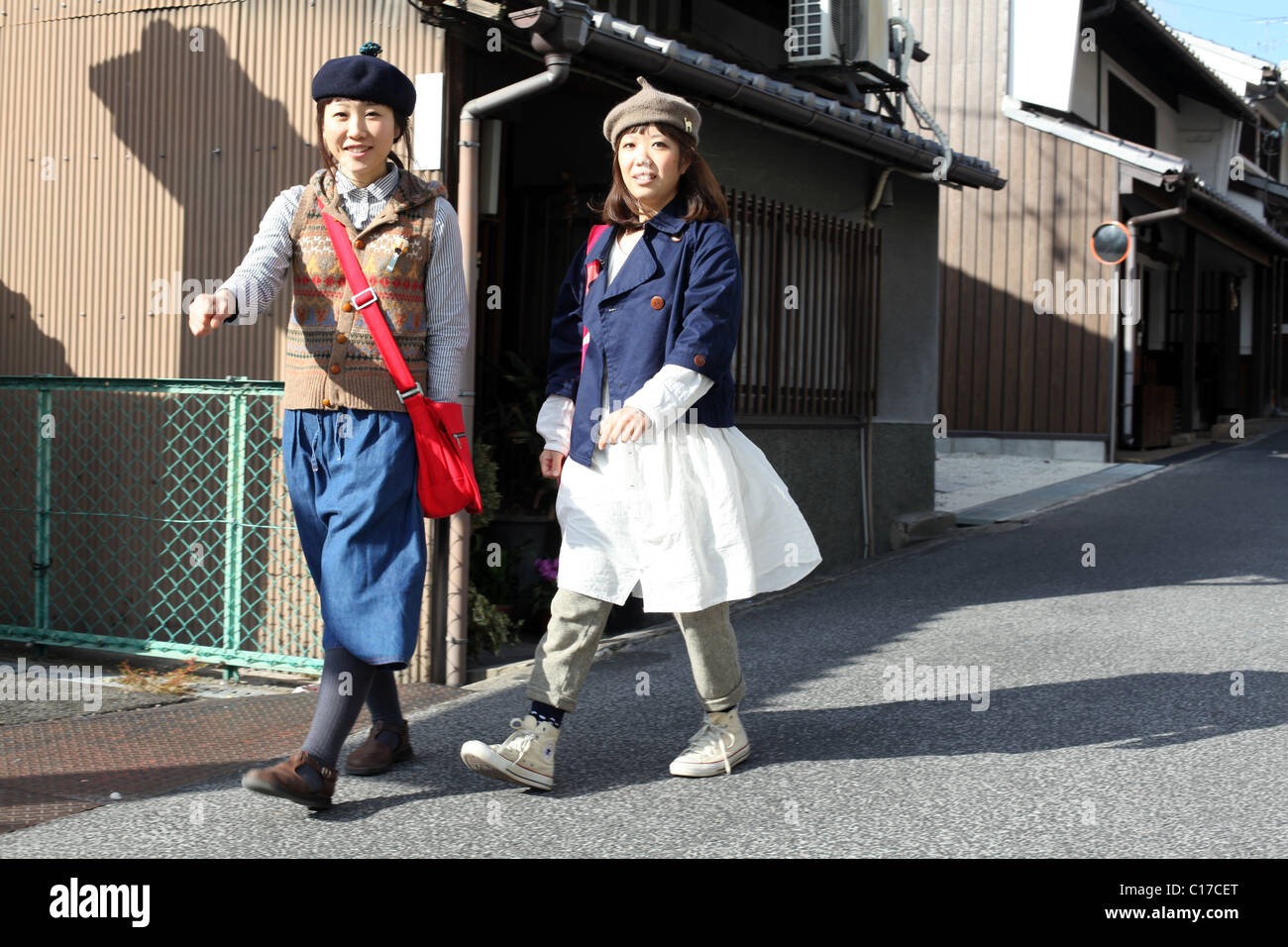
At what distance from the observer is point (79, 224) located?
688cm

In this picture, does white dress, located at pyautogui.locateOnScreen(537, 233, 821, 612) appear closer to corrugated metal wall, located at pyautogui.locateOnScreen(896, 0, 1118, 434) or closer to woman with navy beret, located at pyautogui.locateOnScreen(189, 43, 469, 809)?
woman with navy beret, located at pyautogui.locateOnScreen(189, 43, 469, 809)

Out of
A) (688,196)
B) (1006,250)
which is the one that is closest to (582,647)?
(688,196)

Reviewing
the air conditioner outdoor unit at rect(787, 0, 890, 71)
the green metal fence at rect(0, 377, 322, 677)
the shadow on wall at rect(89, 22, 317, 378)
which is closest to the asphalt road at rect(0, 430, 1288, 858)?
the green metal fence at rect(0, 377, 322, 677)

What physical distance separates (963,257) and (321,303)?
1440 centimetres

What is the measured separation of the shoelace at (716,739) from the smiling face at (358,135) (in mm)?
1953

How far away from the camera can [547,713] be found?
3865mm

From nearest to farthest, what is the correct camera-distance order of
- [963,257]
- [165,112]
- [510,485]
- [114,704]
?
1. [114,704]
2. [165,112]
3. [510,485]
4. [963,257]

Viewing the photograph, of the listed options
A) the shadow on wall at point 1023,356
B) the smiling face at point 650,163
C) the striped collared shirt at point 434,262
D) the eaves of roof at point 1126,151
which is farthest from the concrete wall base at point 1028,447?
the striped collared shirt at point 434,262

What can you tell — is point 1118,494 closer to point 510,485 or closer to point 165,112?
point 510,485

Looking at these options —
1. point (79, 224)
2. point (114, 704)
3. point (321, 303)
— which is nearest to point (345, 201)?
point (321, 303)

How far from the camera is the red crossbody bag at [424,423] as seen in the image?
11.9 feet

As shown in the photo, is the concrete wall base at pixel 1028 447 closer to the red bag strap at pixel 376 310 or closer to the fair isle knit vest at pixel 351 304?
the fair isle knit vest at pixel 351 304

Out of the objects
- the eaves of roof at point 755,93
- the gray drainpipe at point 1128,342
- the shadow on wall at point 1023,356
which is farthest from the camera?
the shadow on wall at point 1023,356

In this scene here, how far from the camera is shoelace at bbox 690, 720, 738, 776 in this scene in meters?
4.02
